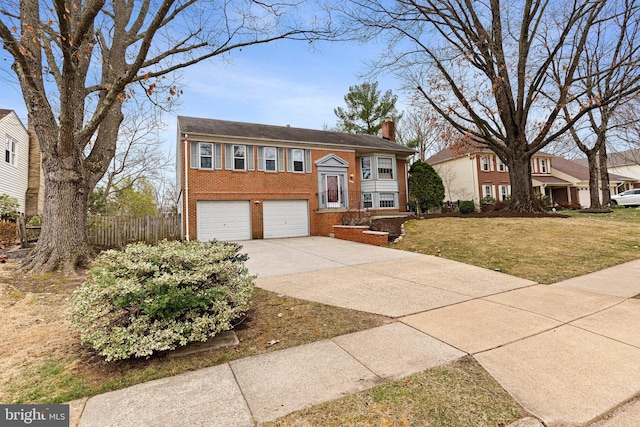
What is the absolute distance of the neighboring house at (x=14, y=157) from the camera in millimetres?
17094

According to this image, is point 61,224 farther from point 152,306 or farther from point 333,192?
point 333,192

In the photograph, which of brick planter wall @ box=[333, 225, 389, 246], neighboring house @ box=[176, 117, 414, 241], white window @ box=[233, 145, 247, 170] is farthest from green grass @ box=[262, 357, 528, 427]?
white window @ box=[233, 145, 247, 170]

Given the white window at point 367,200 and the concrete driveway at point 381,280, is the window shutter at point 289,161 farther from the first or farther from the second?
the concrete driveway at point 381,280

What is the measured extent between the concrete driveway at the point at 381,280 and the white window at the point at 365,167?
37.1 ft

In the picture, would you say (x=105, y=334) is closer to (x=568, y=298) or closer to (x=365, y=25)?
(x=568, y=298)

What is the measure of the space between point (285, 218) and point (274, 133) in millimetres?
5168

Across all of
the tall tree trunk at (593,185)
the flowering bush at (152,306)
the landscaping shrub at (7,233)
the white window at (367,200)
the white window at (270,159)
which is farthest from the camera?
the white window at (367,200)

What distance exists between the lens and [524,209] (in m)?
14.6

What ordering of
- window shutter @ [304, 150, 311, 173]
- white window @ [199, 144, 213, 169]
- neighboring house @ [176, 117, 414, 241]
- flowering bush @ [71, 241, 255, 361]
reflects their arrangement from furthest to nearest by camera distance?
window shutter @ [304, 150, 311, 173] < white window @ [199, 144, 213, 169] < neighboring house @ [176, 117, 414, 241] < flowering bush @ [71, 241, 255, 361]

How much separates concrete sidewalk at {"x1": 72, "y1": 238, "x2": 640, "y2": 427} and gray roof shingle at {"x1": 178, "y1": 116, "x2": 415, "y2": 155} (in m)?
12.6

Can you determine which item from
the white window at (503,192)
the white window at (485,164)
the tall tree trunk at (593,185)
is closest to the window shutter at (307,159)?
the tall tree trunk at (593,185)

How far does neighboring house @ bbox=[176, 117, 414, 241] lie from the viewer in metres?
14.7

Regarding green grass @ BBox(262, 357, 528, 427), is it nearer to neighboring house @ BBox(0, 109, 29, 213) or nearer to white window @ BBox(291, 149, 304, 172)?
white window @ BBox(291, 149, 304, 172)

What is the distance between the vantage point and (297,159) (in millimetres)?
17297
